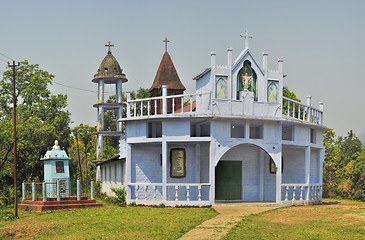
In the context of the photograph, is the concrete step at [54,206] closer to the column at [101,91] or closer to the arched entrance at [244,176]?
the arched entrance at [244,176]

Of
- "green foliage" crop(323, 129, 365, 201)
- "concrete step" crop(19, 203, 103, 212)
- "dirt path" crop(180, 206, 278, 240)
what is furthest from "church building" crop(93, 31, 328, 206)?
"green foliage" crop(323, 129, 365, 201)

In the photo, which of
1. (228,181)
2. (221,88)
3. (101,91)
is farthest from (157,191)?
(101,91)

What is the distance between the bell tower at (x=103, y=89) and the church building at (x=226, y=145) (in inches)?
551

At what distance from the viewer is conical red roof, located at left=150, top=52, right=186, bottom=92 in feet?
140

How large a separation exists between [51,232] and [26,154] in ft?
106

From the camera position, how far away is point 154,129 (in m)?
31.9

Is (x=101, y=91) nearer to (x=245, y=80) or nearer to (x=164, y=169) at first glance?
(x=164, y=169)

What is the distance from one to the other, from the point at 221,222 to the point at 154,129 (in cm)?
1065

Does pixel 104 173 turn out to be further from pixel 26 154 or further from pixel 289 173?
pixel 289 173

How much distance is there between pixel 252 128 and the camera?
33.8 metres

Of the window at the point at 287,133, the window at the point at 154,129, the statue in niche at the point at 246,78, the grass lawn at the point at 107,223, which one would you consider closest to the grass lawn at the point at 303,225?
the grass lawn at the point at 107,223

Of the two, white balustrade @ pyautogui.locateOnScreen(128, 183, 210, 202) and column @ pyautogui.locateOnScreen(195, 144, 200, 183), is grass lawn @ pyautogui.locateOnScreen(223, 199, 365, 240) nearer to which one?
white balustrade @ pyautogui.locateOnScreen(128, 183, 210, 202)

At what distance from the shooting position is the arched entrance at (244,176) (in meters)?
33.0

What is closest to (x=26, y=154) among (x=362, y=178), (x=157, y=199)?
(x=157, y=199)
